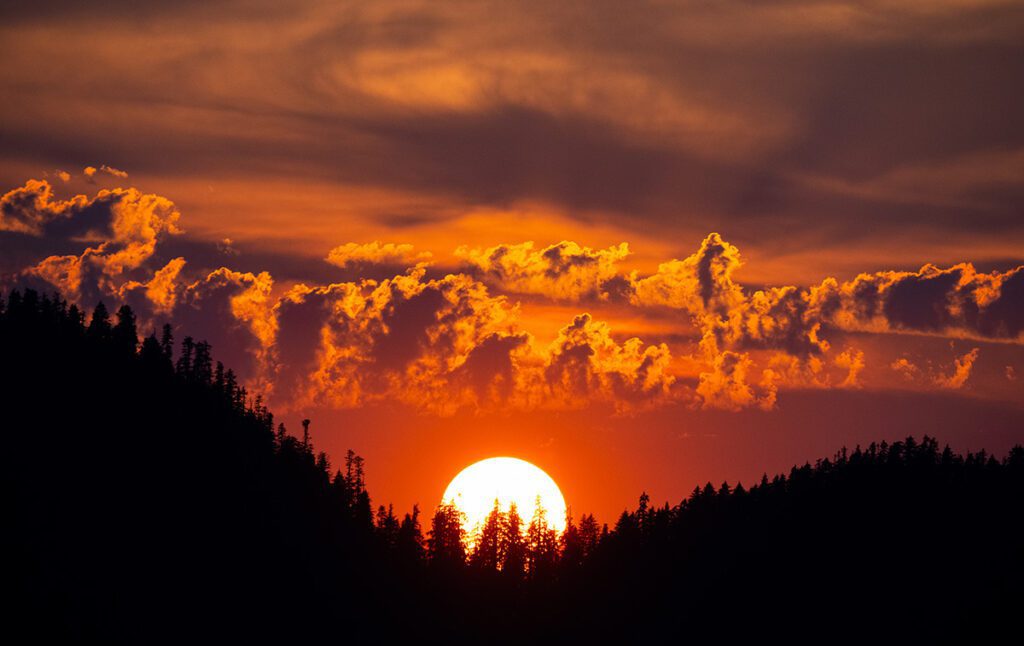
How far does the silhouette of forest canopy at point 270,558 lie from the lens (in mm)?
138500

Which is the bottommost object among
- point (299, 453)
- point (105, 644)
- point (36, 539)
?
point (105, 644)

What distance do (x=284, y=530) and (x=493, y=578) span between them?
3862 centimetres

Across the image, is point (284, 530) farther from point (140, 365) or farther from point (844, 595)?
point (844, 595)

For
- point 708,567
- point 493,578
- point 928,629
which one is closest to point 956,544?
point 928,629

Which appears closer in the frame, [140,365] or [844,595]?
[140,365]

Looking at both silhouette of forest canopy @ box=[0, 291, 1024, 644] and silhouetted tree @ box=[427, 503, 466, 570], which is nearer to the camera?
silhouette of forest canopy @ box=[0, 291, 1024, 644]

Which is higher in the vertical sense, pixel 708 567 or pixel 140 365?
pixel 140 365

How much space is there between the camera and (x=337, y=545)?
17375cm

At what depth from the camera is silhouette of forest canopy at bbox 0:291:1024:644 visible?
454 ft

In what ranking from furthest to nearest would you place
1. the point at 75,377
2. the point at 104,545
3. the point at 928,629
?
the point at 928,629 < the point at 75,377 < the point at 104,545

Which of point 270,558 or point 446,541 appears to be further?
point 446,541

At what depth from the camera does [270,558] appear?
161125mm

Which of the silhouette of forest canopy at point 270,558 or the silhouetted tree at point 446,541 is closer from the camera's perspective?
the silhouette of forest canopy at point 270,558

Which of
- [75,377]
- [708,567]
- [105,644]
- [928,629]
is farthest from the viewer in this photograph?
[708,567]
